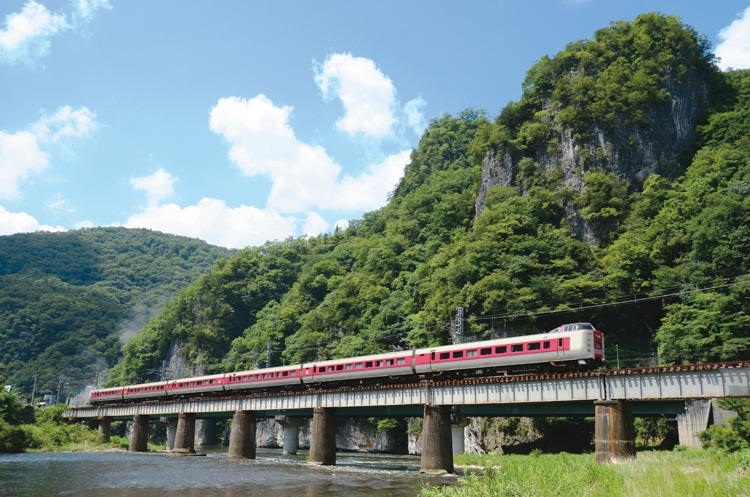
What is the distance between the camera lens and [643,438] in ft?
142

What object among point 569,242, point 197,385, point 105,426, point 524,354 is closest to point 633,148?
point 569,242

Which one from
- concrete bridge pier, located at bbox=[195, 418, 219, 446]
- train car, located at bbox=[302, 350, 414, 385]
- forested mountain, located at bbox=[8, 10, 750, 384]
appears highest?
forested mountain, located at bbox=[8, 10, 750, 384]

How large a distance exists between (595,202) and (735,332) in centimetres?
2568

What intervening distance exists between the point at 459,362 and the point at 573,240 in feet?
101

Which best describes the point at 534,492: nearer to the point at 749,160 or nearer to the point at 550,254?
the point at 550,254

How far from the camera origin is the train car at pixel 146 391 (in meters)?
61.0

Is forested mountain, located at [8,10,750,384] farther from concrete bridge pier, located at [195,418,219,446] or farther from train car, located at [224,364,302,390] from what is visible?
train car, located at [224,364,302,390]

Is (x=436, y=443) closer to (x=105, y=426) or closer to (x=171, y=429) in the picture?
(x=171, y=429)

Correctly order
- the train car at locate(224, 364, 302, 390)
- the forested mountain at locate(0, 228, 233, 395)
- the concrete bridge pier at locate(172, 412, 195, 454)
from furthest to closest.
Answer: the forested mountain at locate(0, 228, 233, 395) → the concrete bridge pier at locate(172, 412, 195, 454) → the train car at locate(224, 364, 302, 390)

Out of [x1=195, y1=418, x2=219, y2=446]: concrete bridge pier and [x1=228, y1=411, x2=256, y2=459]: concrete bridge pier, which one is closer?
[x1=228, y1=411, x2=256, y2=459]: concrete bridge pier

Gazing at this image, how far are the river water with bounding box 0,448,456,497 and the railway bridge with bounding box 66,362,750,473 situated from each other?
3.73 metres

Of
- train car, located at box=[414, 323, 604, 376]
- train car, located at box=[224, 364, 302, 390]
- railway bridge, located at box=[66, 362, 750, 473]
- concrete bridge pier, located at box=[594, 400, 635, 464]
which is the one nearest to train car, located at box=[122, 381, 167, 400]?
train car, located at box=[224, 364, 302, 390]

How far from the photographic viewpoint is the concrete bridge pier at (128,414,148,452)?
203 feet

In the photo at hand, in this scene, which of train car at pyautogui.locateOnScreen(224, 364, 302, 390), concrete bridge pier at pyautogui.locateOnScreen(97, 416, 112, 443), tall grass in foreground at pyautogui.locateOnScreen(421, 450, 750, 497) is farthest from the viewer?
concrete bridge pier at pyautogui.locateOnScreen(97, 416, 112, 443)
